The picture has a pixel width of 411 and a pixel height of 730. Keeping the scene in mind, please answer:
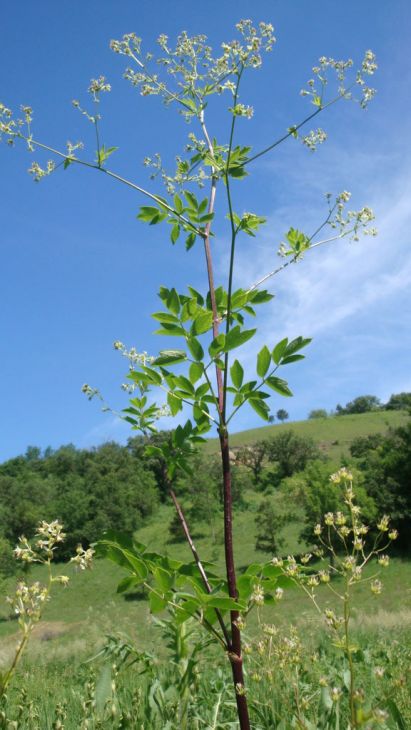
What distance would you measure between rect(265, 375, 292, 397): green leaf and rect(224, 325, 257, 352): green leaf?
0.78 ft

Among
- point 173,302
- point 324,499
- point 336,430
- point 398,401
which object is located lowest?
point 324,499

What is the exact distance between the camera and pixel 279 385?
96.6 inches

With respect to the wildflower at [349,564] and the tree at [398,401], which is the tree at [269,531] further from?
the tree at [398,401]

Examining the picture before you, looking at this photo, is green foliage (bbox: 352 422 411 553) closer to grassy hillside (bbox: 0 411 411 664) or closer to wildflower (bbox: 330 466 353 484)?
grassy hillside (bbox: 0 411 411 664)

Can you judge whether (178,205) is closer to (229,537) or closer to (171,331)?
(171,331)

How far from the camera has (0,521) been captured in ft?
233

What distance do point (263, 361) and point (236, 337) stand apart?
21 cm

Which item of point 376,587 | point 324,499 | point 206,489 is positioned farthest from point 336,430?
point 376,587

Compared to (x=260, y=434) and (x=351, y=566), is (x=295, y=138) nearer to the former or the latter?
(x=351, y=566)

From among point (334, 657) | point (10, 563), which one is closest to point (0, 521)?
point (10, 563)

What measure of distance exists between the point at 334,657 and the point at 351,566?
4.65m

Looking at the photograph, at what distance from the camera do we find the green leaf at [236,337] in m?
2.31

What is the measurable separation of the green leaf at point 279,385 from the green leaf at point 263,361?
1.8 inches

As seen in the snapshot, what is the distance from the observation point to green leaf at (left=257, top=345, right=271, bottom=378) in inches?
96.6
